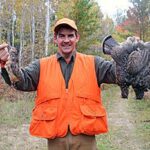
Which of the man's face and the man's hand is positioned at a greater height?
the man's face

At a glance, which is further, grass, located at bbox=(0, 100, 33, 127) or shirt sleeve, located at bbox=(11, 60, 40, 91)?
grass, located at bbox=(0, 100, 33, 127)

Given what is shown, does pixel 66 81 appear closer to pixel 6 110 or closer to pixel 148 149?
pixel 148 149

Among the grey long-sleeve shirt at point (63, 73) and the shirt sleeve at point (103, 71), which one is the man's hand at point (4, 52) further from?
the shirt sleeve at point (103, 71)

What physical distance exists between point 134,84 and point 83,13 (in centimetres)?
2764

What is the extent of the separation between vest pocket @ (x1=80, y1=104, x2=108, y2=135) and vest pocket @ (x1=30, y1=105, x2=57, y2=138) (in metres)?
0.32

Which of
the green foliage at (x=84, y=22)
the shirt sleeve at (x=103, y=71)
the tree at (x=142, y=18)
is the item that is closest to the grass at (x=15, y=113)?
the tree at (x=142, y=18)

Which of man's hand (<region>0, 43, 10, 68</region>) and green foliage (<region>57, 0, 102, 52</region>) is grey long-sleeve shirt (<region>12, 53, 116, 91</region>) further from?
green foliage (<region>57, 0, 102, 52</region>)

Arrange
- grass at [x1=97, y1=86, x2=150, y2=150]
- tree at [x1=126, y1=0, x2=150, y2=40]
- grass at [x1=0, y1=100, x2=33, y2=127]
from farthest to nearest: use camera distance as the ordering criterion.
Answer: grass at [x1=0, y1=100, x2=33, y2=127] < tree at [x1=126, y1=0, x2=150, y2=40] < grass at [x1=97, y1=86, x2=150, y2=150]

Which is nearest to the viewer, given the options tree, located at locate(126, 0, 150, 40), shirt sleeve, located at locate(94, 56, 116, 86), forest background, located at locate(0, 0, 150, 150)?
shirt sleeve, located at locate(94, 56, 116, 86)

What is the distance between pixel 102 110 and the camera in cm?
462

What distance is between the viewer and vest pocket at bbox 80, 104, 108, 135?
4508 mm

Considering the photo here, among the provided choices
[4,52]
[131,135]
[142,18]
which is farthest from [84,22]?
[4,52]

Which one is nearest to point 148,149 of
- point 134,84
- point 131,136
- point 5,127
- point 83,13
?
point 131,136

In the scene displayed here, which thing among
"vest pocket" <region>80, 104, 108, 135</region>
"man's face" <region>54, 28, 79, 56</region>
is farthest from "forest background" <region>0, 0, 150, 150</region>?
"man's face" <region>54, 28, 79, 56</region>
